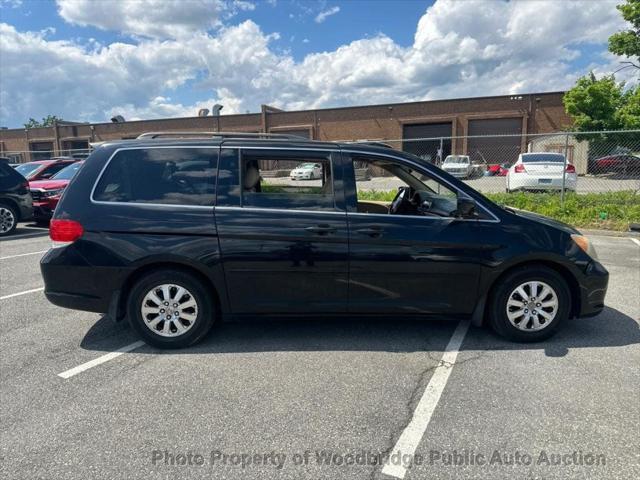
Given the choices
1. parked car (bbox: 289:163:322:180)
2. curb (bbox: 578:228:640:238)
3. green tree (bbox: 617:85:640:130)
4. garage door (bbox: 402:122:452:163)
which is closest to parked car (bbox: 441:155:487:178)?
green tree (bbox: 617:85:640:130)

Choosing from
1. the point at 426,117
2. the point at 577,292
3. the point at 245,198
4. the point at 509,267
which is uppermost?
the point at 426,117

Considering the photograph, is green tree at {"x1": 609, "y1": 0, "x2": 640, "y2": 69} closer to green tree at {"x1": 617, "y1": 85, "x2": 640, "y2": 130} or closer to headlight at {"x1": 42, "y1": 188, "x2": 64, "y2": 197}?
green tree at {"x1": 617, "y1": 85, "x2": 640, "y2": 130}

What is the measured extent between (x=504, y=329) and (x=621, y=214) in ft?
27.6

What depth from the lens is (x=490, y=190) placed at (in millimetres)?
13625

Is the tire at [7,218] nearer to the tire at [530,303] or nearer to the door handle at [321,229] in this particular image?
the door handle at [321,229]

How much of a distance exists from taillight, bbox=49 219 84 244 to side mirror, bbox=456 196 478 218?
3267mm

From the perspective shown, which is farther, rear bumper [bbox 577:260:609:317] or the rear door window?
rear bumper [bbox 577:260:609:317]

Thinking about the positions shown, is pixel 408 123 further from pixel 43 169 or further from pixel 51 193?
pixel 51 193

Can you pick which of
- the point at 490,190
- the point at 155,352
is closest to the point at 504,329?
the point at 155,352

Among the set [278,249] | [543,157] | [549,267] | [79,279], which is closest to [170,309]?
[79,279]

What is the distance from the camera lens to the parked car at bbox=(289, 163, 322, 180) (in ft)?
12.2

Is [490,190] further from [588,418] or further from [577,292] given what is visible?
[588,418]

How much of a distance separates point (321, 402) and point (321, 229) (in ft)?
4.54

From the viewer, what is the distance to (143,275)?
3.70 meters
